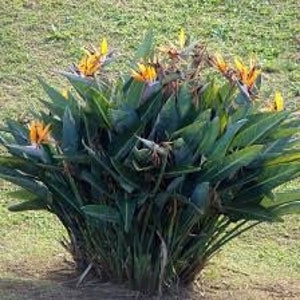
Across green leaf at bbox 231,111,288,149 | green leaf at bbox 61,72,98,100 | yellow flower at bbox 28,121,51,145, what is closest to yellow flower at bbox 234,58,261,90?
green leaf at bbox 231,111,288,149

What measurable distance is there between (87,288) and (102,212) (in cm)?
54

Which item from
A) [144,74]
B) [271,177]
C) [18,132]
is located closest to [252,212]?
→ [271,177]

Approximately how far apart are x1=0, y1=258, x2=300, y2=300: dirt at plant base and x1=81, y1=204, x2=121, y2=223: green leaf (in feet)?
1.41

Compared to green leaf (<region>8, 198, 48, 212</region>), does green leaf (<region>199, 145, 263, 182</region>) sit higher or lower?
higher

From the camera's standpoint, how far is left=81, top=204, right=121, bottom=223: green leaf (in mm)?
4562

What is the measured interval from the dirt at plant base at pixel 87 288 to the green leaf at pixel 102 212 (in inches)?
16.9

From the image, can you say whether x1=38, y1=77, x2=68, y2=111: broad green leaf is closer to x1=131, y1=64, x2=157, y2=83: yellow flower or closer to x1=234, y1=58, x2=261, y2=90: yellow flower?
x1=131, y1=64, x2=157, y2=83: yellow flower

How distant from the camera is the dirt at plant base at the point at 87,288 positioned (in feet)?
15.9

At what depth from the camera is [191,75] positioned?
472cm

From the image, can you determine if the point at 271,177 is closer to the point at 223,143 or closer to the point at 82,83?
the point at 223,143

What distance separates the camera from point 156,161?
4488mm

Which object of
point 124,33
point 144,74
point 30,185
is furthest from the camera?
point 124,33

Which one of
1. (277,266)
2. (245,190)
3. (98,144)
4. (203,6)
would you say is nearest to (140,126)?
(98,144)

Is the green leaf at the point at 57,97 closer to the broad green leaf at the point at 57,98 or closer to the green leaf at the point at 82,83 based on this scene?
the broad green leaf at the point at 57,98
